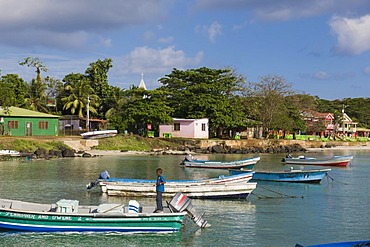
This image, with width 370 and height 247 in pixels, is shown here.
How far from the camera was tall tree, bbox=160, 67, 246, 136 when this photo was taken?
7069cm

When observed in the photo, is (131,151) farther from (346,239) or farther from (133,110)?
(346,239)

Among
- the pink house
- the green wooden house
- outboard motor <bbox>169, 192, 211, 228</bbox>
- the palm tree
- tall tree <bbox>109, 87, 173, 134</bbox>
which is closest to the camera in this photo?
outboard motor <bbox>169, 192, 211, 228</bbox>

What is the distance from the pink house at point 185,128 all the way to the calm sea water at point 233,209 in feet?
89.9

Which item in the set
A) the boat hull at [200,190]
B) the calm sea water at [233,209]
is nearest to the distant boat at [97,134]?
the calm sea water at [233,209]

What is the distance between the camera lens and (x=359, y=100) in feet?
413

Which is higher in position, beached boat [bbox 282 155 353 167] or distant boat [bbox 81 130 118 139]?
distant boat [bbox 81 130 118 139]

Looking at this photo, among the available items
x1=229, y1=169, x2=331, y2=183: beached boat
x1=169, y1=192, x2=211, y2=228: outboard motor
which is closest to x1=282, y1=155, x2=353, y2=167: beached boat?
x1=229, y1=169, x2=331, y2=183: beached boat

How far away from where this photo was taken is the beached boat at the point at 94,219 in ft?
55.1

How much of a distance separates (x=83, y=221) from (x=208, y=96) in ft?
181

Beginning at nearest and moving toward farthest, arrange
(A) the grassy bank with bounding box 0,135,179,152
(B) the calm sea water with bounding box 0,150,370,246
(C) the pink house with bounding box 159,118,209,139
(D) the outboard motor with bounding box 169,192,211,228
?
(B) the calm sea water with bounding box 0,150,370,246 → (D) the outboard motor with bounding box 169,192,211,228 → (A) the grassy bank with bounding box 0,135,179,152 → (C) the pink house with bounding box 159,118,209,139

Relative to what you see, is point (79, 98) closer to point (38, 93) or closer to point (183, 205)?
point (38, 93)

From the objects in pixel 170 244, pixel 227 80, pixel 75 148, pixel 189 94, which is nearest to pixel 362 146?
pixel 227 80

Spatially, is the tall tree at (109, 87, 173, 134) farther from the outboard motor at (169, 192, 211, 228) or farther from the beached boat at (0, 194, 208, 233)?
the beached boat at (0, 194, 208, 233)

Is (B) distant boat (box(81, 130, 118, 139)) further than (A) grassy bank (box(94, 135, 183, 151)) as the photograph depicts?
No
